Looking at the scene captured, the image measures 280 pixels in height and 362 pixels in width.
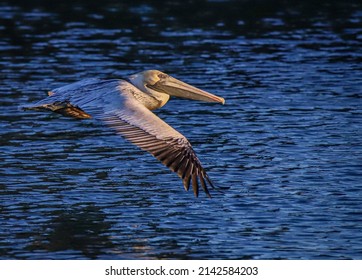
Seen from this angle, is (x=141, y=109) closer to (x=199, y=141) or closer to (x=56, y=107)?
(x=56, y=107)

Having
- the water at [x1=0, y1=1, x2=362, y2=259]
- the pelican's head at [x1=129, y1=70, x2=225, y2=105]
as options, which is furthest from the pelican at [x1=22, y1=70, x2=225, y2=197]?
the water at [x1=0, y1=1, x2=362, y2=259]

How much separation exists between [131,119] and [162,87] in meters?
1.80

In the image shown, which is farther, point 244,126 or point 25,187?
point 244,126

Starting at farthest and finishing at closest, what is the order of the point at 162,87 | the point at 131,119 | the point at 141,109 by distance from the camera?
the point at 162,87 → the point at 141,109 → the point at 131,119

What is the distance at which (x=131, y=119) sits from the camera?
984cm

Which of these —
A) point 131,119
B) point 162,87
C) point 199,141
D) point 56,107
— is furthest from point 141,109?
point 199,141

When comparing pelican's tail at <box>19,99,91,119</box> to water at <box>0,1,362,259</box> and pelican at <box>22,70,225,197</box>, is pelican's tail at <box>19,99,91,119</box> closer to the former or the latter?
pelican at <box>22,70,225,197</box>

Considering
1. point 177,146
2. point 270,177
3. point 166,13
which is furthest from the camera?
point 166,13

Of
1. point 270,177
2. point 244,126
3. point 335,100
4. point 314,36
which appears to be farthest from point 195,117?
point 314,36

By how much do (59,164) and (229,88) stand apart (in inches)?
194

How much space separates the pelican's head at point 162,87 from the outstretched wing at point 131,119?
38cm

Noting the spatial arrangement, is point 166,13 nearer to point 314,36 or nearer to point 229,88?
point 314,36

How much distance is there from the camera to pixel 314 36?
21.0 m

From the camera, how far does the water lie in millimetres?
9711
